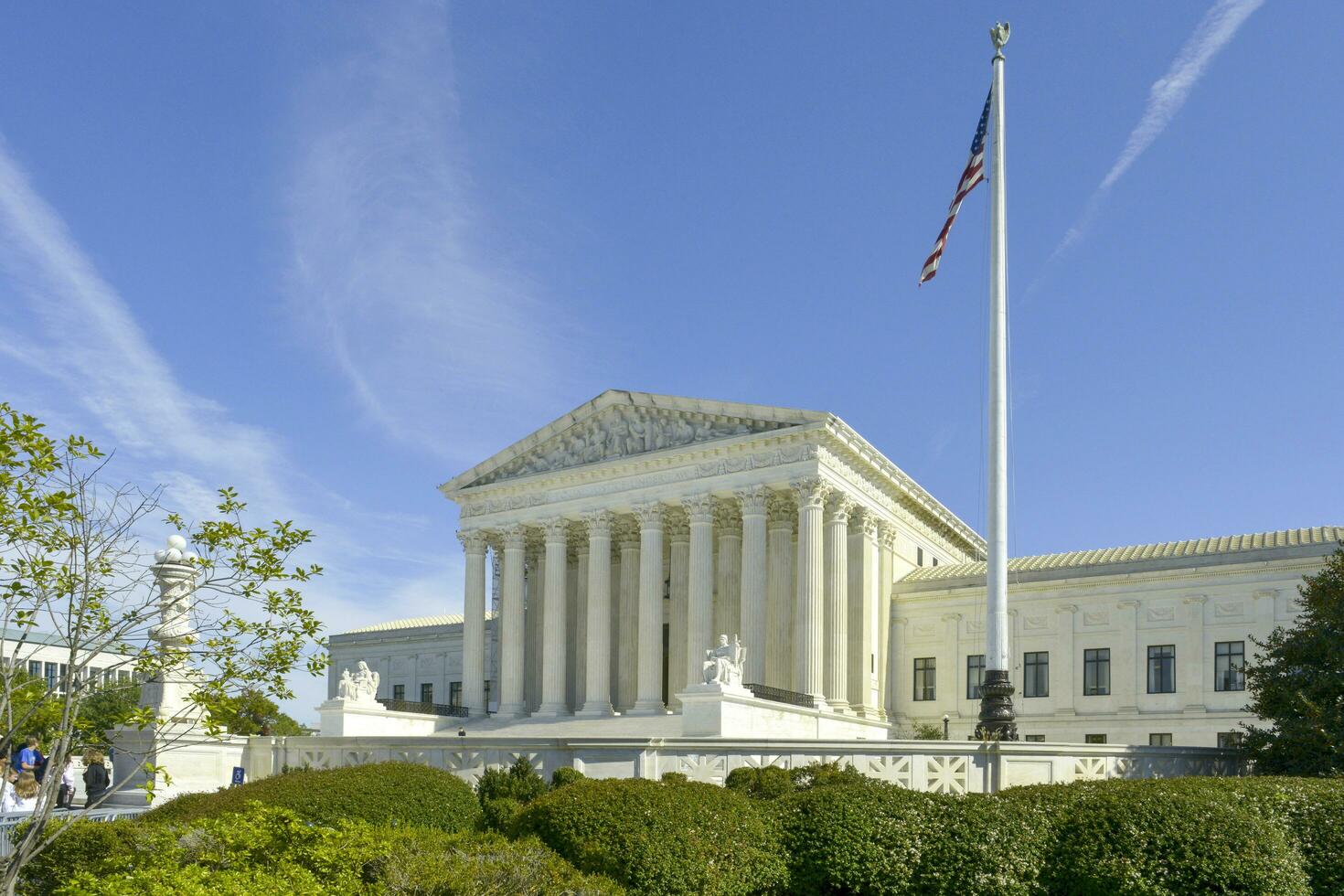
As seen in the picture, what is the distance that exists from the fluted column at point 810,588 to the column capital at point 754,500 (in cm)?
176

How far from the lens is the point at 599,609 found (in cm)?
5488

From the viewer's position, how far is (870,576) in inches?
2069

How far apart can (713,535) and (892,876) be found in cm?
3904

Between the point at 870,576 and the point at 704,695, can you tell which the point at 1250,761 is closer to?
the point at 704,695

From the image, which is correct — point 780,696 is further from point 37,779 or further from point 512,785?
point 37,779

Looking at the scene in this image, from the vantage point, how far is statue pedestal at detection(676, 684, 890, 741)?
38906 millimetres

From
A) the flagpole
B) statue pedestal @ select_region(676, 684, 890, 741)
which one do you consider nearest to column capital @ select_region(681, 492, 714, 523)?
statue pedestal @ select_region(676, 684, 890, 741)

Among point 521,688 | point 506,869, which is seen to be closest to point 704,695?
point 521,688

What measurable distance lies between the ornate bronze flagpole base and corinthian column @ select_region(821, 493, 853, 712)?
23.1 metres

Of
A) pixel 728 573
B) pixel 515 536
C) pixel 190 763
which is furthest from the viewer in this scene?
pixel 515 536

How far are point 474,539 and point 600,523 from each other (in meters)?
7.64

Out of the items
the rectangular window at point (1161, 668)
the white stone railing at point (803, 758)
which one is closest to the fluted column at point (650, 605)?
the rectangular window at point (1161, 668)

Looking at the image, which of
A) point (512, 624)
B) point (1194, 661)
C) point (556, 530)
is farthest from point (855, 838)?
point (512, 624)

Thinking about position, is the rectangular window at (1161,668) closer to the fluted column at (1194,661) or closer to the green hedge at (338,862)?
the fluted column at (1194,661)
